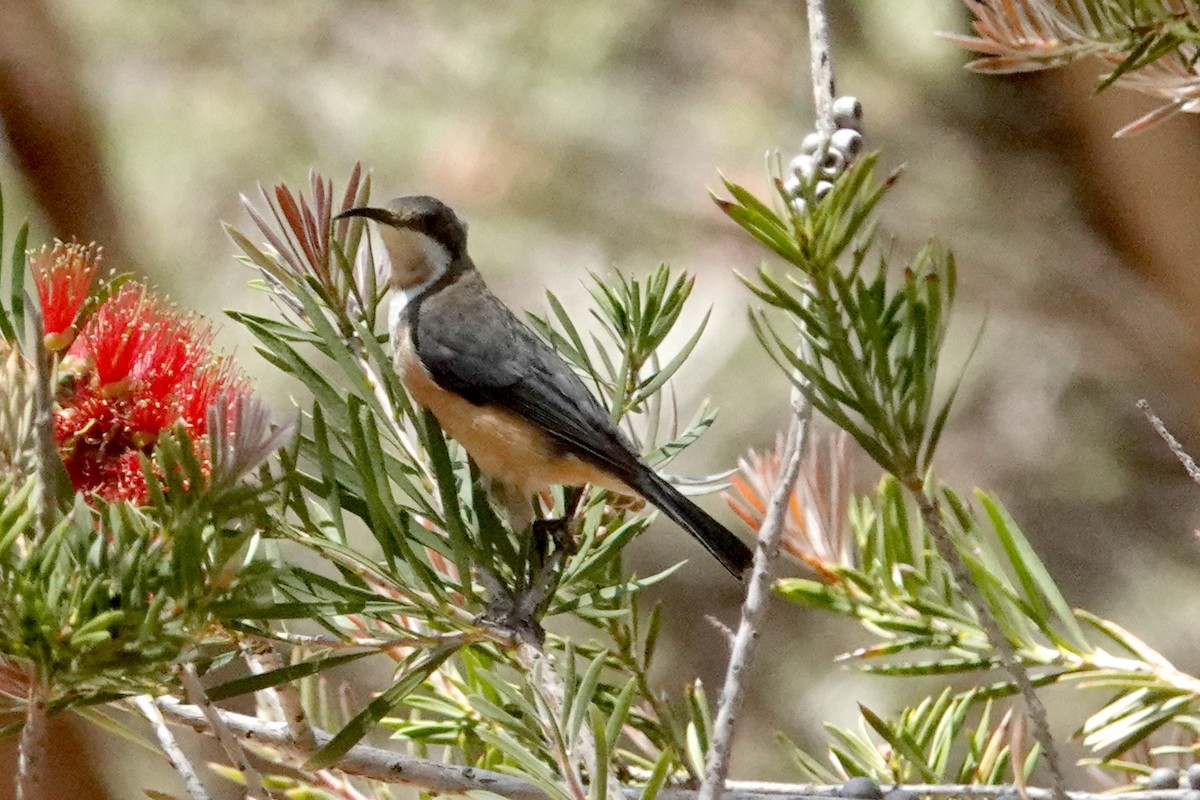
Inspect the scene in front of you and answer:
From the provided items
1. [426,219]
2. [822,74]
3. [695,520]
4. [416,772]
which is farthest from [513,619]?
[426,219]

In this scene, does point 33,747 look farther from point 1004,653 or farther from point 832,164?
point 832,164

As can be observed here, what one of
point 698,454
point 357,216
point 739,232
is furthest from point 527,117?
point 357,216

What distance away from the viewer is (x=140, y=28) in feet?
8.27

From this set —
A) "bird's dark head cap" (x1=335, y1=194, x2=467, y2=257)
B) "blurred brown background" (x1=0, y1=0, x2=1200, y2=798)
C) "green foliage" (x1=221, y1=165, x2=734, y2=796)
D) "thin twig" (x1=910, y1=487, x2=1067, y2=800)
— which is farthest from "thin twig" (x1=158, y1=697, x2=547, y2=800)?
"blurred brown background" (x1=0, y1=0, x2=1200, y2=798)

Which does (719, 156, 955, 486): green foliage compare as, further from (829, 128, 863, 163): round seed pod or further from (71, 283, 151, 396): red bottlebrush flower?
(71, 283, 151, 396): red bottlebrush flower

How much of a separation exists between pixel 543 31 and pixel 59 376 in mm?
1812

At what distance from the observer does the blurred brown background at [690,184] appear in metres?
2.03

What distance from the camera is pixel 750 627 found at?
0.51 meters

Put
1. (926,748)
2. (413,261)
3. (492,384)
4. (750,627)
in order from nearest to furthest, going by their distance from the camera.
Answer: (750,627)
(926,748)
(492,384)
(413,261)

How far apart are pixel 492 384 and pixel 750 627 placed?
→ 823 mm

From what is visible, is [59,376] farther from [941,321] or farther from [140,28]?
[140,28]

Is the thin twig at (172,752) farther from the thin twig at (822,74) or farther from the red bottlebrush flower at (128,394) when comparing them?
the thin twig at (822,74)

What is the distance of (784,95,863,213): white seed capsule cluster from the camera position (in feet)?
1.67

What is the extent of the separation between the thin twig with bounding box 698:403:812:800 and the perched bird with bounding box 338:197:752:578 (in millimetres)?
399
